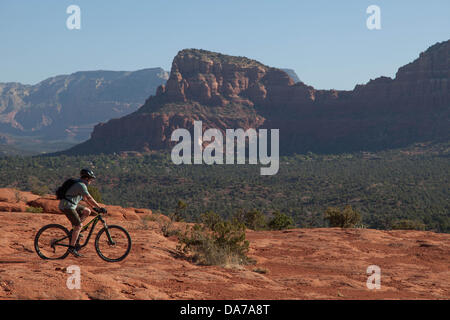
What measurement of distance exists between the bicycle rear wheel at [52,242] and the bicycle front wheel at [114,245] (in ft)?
2.54

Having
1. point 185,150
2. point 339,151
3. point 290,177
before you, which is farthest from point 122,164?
point 339,151

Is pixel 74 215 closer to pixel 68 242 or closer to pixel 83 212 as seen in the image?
pixel 83 212

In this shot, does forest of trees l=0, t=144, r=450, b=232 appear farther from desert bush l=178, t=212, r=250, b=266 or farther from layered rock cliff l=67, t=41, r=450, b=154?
desert bush l=178, t=212, r=250, b=266

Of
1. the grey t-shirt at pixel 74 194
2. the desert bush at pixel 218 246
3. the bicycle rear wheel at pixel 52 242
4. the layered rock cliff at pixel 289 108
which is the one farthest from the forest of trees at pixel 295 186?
the grey t-shirt at pixel 74 194

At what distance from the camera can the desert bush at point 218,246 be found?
41.0 feet

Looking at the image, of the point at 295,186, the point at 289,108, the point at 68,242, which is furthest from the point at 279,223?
the point at 289,108

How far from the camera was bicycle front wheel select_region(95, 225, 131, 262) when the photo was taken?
36.2ft

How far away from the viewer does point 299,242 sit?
Result: 59.8 ft

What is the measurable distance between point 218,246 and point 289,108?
149 metres

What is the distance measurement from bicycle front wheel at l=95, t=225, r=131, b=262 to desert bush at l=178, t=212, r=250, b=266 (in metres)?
2.12

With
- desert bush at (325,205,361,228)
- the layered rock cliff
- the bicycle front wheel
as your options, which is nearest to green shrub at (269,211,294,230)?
desert bush at (325,205,361,228)

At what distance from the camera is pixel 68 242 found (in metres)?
11.2
